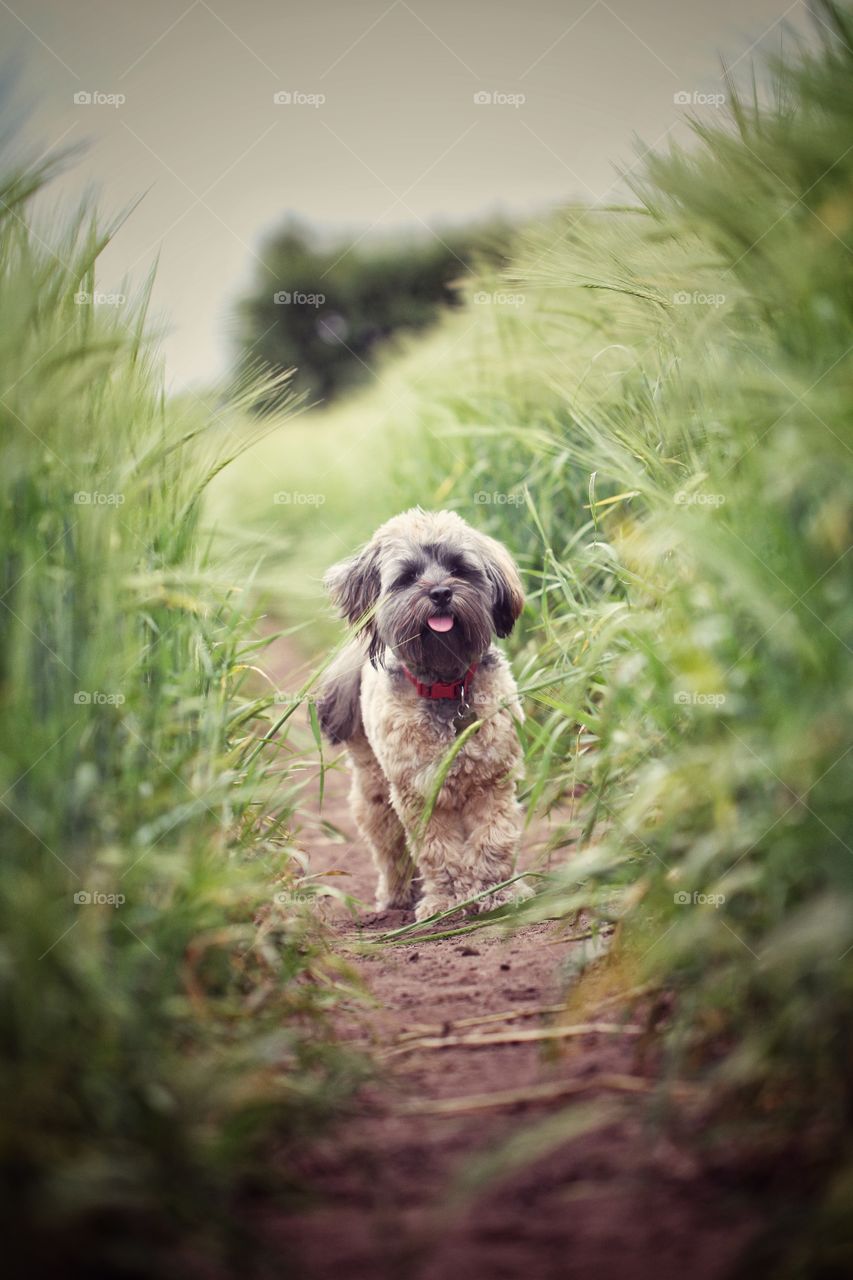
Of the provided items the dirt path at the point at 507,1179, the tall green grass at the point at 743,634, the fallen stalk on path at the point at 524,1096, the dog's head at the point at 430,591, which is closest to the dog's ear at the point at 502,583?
the dog's head at the point at 430,591

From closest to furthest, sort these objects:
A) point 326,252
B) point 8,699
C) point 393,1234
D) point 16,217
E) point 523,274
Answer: point 393,1234, point 8,699, point 16,217, point 523,274, point 326,252

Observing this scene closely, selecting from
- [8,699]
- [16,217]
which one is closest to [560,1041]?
[8,699]

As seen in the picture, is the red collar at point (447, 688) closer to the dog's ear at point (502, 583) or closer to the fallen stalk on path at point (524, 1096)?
the dog's ear at point (502, 583)

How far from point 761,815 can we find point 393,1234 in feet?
3.19

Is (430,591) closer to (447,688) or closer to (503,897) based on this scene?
(447,688)

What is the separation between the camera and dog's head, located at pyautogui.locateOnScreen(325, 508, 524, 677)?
13.4 feet

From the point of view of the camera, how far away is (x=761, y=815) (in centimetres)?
217

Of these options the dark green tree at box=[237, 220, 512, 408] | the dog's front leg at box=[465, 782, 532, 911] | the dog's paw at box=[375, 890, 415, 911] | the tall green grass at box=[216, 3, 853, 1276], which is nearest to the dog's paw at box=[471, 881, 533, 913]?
the dog's front leg at box=[465, 782, 532, 911]

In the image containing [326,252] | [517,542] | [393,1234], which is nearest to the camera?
[393,1234]

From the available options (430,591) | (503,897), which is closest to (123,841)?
(430,591)

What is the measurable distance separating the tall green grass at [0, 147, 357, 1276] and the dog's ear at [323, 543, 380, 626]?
1034 mm

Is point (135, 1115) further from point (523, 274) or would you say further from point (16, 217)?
point (523, 274)

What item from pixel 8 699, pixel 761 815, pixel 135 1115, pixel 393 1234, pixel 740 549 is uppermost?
pixel 740 549

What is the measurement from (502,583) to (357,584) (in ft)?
1.84
